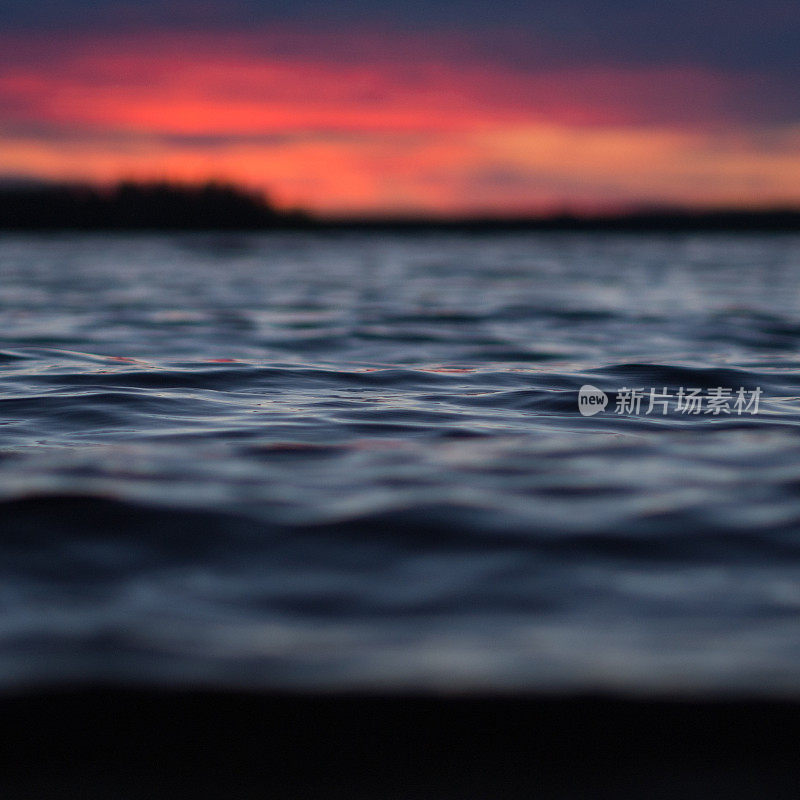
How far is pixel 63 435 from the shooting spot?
5457 mm

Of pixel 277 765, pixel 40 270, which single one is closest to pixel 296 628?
pixel 277 765

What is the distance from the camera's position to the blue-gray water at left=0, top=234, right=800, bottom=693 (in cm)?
262

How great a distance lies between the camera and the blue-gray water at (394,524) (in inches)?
103

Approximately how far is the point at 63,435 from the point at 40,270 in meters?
22.8

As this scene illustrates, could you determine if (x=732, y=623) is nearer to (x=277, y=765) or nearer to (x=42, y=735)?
(x=277, y=765)

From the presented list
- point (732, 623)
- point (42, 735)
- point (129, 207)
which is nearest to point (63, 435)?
point (42, 735)

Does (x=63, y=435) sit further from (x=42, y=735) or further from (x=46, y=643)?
(x=42, y=735)

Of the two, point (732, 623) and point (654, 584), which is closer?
point (732, 623)

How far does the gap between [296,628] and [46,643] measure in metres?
0.68

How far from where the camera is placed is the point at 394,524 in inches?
148

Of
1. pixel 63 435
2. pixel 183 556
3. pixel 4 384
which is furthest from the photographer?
pixel 4 384

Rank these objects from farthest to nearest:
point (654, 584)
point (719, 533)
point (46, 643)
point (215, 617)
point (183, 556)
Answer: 1. point (719, 533)
2. point (183, 556)
3. point (654, 584)
4. point (215, 617)
5. point (46, 643)

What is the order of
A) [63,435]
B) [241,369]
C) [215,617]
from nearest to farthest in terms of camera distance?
[215,617] < [63,435] < [241,369]

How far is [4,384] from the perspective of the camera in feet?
24.2
